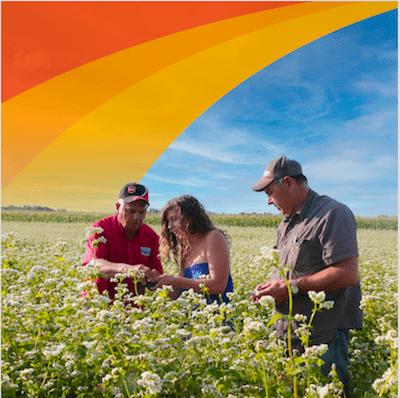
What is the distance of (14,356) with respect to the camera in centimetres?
252

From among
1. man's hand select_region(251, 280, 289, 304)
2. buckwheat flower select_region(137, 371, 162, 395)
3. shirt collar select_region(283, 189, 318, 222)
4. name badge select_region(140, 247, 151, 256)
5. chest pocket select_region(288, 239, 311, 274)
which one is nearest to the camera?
buckwheat flower select_region(137, 371, 162, 395)

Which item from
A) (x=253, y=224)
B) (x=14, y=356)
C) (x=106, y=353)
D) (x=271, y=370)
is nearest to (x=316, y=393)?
(x=271, y=370)

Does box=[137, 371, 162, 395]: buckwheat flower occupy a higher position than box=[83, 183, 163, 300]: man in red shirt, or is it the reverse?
box=[83, 183, 163, 300]: man in red shirt

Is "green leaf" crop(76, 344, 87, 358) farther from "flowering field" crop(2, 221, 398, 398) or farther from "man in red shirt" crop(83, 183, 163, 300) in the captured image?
"man in red shirt" crop(83, 183, 163, 300)

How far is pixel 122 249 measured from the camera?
4.19 metres

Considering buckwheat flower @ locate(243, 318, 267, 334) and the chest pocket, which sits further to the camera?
the chest pocket

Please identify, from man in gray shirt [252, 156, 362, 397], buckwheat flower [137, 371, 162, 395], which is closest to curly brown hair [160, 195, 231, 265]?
man in gray shirt [252, 156, 362, 397]

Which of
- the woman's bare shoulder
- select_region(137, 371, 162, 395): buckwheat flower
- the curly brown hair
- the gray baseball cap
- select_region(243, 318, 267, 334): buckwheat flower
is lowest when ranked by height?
select_region(137, 371, 162, 395): buckwheat flower

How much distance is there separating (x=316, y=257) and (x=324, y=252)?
13cm

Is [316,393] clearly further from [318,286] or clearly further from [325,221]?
[325,221]

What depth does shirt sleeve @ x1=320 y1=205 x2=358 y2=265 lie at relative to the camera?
2.79 meters

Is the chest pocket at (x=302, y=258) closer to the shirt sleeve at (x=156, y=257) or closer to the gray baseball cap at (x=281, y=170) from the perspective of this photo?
the gray baseball cap at (x=281, y=170)

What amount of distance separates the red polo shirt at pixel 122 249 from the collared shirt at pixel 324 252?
1.73 meters

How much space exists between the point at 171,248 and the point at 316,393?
2498 mm
